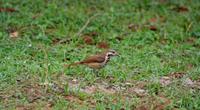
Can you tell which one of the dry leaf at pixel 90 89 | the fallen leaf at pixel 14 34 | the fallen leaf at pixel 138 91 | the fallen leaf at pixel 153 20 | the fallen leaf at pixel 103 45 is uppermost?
the fallen leaf at pixel 153 20

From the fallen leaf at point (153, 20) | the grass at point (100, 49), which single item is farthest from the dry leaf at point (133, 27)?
the fallen leaf at point (153, 20)

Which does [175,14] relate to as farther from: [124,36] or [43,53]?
[43,53]

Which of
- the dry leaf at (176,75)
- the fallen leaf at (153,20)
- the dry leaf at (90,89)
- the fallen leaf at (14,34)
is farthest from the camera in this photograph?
the fallen leaf at (153,20)

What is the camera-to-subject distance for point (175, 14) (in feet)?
43.7

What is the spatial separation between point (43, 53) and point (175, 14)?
4.45 metres

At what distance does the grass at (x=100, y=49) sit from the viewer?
7996 mm

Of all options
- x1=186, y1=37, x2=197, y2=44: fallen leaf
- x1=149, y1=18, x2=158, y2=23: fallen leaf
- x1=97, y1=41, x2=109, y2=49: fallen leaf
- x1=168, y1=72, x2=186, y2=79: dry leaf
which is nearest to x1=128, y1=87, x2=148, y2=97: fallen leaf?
x1=168, y1=72, x2=186, y2=79: dry leaf

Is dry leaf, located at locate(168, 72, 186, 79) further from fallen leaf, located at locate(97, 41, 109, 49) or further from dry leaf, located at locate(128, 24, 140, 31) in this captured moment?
dry leaf, located at locate(128, 24, 140, 31)

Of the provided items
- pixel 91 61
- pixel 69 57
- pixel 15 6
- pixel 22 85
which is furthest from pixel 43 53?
pixel 15 6

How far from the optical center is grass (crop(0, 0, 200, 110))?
800 centimetres

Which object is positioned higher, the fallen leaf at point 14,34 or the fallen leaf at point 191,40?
the fallen leaf at point 14,34

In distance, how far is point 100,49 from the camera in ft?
34.9

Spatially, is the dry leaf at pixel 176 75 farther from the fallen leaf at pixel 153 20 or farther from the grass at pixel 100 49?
the fallen leaf at pixel 153 20

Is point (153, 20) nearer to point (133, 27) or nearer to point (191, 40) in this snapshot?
point (133, 27)
